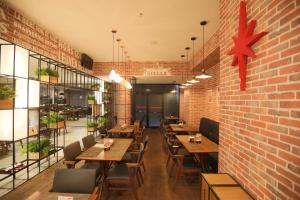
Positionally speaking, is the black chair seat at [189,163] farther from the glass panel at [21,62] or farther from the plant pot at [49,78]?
the glass panel at [21,62]

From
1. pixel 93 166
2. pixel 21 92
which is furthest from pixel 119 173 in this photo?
pixel 21 92

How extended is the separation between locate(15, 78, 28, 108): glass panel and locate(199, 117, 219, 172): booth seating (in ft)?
13.4

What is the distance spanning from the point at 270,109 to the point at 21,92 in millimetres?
4158

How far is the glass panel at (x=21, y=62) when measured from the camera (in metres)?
3.70

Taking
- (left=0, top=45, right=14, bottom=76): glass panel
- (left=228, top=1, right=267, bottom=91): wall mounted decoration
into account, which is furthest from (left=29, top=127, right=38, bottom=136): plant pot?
(left=228, top=1, right=267, bottom=91): wall mounted decoration

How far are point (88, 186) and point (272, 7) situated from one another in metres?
2.52

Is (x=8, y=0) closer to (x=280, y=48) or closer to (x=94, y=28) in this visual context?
(x=94, y=28)

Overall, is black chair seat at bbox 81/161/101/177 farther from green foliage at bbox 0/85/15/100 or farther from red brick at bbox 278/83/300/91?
red brick at bbox 278/83/300/91

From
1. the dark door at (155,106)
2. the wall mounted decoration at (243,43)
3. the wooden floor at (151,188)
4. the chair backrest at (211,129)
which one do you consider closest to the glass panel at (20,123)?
the wooden floor at (151,188)

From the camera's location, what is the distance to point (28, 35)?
4066mm

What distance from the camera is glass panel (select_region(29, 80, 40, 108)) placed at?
161 inches

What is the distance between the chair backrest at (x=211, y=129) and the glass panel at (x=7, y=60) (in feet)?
16.3

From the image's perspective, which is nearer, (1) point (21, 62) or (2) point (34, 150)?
Answer: (1) point (21, 62)

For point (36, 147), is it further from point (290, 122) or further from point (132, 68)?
point (132, 68)
